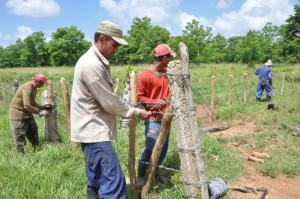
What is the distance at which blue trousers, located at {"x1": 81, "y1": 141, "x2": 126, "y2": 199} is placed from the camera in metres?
2.67

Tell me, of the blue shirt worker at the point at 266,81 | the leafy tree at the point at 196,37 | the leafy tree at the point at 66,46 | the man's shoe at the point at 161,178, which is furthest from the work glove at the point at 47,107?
the leafy tree at the point at 66,46

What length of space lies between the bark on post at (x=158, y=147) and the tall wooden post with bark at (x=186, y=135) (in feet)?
0.39

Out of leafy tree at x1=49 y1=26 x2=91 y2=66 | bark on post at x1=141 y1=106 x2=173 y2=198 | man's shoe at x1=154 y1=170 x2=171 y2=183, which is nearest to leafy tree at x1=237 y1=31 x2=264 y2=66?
leafy tree at x1=49 y1=26 x2=91 y2=66

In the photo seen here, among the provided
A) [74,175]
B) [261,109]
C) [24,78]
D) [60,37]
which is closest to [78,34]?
[60,37]

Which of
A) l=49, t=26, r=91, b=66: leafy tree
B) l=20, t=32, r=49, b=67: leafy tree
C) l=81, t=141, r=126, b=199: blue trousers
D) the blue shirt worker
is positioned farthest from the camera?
l=20, t=32, r=49, b=67: leafy tree

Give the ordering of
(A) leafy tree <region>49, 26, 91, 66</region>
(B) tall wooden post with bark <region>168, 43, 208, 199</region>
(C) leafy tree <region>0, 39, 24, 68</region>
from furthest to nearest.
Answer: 1. (C) leafy tree <region>0, 39, 24, 68</region>
2. (A) leafy tree <region>49, 26, 91, 66</region>
3. (B) tall wooden post with bark <region>168, 43, 208, 199</region>

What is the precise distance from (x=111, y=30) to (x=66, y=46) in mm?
55876

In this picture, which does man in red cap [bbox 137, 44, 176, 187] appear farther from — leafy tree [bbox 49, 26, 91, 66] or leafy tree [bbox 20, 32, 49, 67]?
leafy tree [bbox 20, 32, 49, 67]

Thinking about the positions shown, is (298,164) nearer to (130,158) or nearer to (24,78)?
(130,158)

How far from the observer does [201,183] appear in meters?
3.29

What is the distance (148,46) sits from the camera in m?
45.7

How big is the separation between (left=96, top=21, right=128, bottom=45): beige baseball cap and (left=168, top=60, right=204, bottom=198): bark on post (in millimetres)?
932

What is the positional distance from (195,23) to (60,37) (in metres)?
31.3

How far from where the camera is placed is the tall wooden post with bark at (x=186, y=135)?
324 cm
